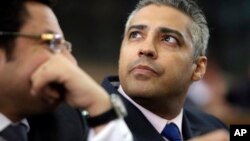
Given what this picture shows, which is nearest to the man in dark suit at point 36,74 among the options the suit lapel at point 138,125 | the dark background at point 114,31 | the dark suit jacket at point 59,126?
the dark suit jacket at point 59,126

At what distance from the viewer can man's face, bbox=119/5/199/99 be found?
260 cm

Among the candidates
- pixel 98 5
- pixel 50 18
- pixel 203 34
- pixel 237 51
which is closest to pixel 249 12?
pixel 237 51

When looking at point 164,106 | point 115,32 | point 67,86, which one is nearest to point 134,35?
point 164,106

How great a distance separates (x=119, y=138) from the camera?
2.08 meters

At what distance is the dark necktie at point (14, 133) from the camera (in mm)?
2107

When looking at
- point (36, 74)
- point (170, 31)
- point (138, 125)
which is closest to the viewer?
point (36, 74)

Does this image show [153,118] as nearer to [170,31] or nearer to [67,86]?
[170,31]

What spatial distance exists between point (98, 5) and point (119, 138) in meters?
5.64

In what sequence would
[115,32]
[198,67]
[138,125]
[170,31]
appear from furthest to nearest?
[115,32] < [198,67] < [170,31] < [138,125]

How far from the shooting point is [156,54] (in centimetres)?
264

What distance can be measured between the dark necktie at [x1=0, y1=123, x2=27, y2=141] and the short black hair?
0.25 m

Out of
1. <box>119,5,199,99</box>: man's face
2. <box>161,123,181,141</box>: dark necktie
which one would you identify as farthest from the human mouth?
<box>161,123,181,141</box>: dark necktie

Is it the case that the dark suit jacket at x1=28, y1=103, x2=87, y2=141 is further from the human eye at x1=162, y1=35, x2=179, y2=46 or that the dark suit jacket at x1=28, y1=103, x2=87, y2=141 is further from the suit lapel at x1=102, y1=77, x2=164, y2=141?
the human eye at x1=162, y1=35, x2=179, y2=46

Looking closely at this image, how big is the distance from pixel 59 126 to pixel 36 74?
0.35m
